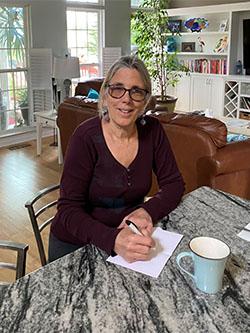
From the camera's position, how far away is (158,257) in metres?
1.12

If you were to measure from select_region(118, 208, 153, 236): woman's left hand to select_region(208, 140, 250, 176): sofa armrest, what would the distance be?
4.98 ft

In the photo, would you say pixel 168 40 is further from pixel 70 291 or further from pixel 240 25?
pixel 70 291

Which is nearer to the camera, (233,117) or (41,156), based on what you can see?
(41,156)

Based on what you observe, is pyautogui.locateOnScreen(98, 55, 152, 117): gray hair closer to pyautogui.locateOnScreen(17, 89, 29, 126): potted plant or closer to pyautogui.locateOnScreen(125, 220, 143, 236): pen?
pyautogui.locateOnScreen(125, 220, 143, 236): pen

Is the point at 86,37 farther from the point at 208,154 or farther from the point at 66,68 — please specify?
the point at 208,154

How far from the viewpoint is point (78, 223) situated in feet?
4.17

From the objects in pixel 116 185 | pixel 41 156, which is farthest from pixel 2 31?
pixel 116 185

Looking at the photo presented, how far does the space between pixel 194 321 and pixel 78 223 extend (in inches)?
20.9

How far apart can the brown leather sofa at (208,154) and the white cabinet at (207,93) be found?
408cm

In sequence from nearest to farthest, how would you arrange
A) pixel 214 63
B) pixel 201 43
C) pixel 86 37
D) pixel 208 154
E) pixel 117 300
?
pixel 117 300
pixel 208 154
pixel 86 37
pixel 214 63
pixel 201 43

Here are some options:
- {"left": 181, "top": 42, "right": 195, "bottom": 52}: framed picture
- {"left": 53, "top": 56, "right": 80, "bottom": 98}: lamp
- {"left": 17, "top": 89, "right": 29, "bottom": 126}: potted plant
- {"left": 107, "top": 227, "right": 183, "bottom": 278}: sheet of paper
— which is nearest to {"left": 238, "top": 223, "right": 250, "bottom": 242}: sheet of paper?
{"left": 107, "top": 227, "right": 183, "bottom": 278}: sheet of paper

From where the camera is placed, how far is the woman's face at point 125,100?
1.41 meters

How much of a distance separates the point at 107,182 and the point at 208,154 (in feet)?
4.88

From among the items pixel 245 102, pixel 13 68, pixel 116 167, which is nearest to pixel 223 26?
pixel 245 102
